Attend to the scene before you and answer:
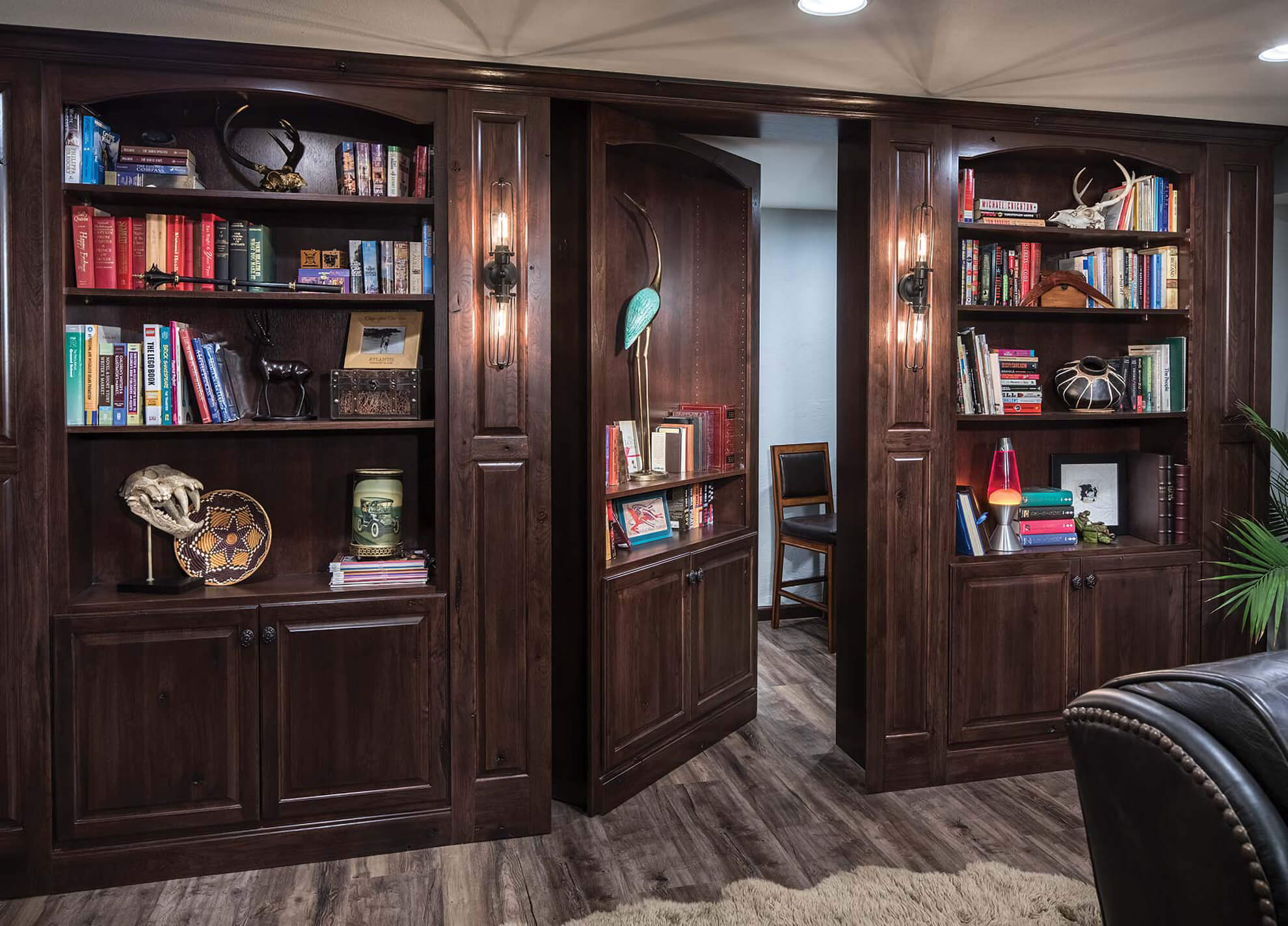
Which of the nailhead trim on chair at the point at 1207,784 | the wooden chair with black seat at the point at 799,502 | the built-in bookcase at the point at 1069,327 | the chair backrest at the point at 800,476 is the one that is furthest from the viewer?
the chair backrest at the point at 800,476

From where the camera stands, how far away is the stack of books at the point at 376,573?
295 centimetres

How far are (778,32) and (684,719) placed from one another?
7.99ft

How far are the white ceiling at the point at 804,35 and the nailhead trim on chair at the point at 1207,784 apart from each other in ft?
6.56

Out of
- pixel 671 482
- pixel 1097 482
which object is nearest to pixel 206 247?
pixel 671 482

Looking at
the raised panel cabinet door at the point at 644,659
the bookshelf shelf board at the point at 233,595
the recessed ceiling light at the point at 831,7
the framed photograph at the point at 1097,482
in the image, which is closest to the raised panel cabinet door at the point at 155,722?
the bookshelf shelf board at the point at 233,595

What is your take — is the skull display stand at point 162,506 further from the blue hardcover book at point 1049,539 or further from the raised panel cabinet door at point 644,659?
the blue hardcover book at point 1049,539

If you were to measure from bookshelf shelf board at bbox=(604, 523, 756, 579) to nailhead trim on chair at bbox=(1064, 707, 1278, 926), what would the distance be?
2.09 meters

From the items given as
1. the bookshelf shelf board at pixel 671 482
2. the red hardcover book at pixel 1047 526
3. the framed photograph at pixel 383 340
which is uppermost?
the framed photograph at pixel 383 340

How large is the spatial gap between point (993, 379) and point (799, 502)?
7.30 ft

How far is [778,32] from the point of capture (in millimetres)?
2660

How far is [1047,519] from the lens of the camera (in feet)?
11.7

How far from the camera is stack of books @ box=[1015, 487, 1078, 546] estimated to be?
3559mm

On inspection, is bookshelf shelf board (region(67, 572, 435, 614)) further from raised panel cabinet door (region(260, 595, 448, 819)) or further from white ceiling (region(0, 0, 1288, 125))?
white ceiling (region(0, 0, 1288, 125))

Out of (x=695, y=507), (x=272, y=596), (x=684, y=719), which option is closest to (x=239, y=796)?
(x=272, y=596)
